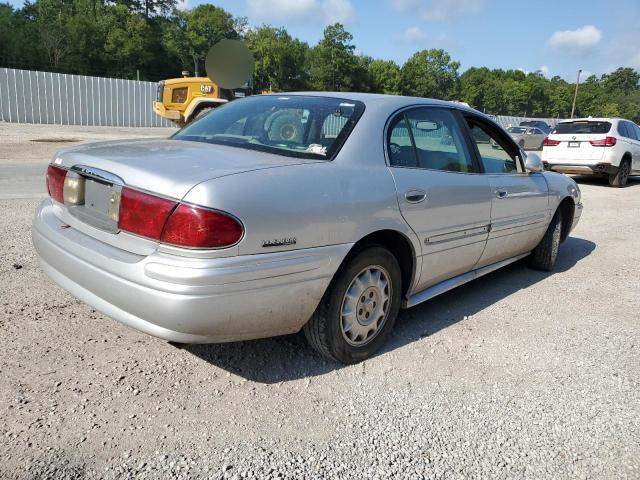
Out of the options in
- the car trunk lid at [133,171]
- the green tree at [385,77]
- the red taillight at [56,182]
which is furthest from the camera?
the green tree at [385,77]

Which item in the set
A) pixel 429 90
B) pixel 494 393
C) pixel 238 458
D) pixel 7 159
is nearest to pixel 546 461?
pixel 494 393

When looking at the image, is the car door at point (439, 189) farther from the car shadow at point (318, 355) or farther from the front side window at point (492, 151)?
the car shadow at point (318, 355)

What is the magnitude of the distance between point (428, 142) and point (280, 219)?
1551 mm

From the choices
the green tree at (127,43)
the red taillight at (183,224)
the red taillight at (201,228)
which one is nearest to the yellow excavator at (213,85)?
the red taillight at (183,224)

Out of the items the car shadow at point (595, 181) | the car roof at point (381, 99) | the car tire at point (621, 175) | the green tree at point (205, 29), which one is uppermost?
the green tree at point (205, 29)

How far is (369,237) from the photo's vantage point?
2.99m

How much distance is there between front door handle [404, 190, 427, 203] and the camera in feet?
10.3

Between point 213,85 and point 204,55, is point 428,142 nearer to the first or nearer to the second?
point 213,85

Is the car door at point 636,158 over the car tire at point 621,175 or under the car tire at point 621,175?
over

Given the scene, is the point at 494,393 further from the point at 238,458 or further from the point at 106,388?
the point at 106,388

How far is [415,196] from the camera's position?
320 cm

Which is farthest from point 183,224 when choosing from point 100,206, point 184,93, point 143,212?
point 184,93

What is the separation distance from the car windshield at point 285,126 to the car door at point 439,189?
1.11 feet

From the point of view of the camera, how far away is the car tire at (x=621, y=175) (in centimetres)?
1266
